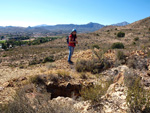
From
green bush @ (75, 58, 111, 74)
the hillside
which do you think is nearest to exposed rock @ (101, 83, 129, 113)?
the hillside

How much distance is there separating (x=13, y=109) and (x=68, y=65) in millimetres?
4821

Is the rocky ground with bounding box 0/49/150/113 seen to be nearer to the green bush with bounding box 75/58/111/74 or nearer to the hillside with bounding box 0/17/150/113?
the hillside with bounding box 0/17/150/113

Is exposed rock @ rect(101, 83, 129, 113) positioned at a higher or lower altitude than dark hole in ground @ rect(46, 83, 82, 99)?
higher

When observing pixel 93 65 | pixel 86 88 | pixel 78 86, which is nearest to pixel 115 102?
pixel 86 88

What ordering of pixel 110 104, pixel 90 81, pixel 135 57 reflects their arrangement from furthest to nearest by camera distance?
pixel 135 57, pixel 90 81, pixel 110 104

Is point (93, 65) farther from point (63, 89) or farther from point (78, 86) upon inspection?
point (63, 89)

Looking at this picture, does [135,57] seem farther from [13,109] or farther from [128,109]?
[13,109]

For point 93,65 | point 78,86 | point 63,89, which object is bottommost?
point 63,89

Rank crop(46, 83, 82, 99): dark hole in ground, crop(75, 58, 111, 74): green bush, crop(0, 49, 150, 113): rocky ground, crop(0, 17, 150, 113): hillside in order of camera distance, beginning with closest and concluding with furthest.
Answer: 1. crop(0, 17, 150, 113): hillside
2. crop(0, 49, 150, 113): rocky ground
3. crop(46, 83, 82, 99): dark hole in ground
4. crop(75, 58, 111, 74): green bush

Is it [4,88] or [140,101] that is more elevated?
[140,101]

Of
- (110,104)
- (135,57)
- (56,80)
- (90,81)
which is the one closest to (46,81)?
(56,80)

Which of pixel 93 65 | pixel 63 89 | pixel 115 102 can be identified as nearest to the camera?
pixel 115 102

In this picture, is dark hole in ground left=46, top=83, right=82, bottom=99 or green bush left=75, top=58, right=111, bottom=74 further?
green bush left=75, top=58, right=111, bottom=74

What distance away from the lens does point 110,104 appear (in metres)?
3.05
